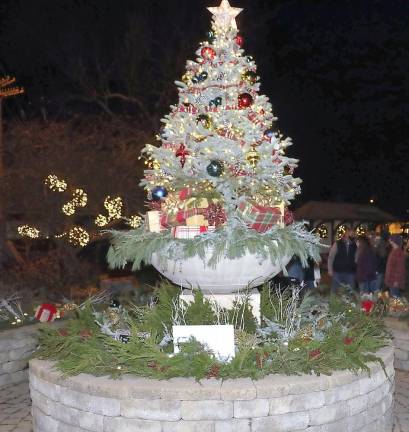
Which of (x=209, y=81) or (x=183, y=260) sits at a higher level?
(x=209, y=81)

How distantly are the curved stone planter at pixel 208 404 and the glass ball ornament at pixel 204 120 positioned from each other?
2443mm

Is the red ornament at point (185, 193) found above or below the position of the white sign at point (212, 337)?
above

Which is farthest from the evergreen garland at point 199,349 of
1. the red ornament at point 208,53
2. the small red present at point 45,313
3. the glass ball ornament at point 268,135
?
the red ornament at point 208,53

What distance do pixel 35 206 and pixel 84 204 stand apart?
115cm

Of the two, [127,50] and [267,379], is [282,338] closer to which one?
[267,379]

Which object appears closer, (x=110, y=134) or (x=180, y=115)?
(x=180, y=115)

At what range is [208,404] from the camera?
4445 mm

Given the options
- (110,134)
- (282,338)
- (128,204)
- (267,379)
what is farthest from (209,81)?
(110,134)

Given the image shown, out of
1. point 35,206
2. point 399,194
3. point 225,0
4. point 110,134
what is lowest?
point 399,194

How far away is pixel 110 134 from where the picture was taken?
1741 centimetres

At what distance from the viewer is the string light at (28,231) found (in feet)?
48.1

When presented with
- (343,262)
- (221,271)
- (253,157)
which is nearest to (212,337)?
(221,271)

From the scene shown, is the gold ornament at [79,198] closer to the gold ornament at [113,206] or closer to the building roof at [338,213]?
the gold ornament at [113,206]

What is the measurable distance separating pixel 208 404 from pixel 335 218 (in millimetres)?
16936
